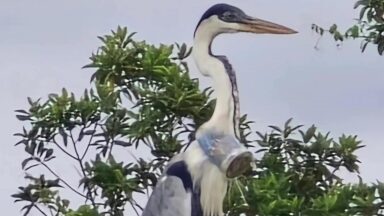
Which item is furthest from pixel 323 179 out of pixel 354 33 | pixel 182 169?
pixel 182 169

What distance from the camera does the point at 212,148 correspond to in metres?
4.79

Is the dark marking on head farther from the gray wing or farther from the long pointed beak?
the gray wing

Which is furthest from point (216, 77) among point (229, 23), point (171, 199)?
point (171, 199)

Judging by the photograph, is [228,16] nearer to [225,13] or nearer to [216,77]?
[225,13]

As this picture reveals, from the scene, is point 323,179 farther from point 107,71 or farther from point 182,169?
point 182,169

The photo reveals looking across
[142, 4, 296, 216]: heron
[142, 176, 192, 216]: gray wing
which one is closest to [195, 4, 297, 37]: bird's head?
[142, 4, 296, 216]: heron

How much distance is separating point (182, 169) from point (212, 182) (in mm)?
147

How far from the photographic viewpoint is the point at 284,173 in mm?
6945

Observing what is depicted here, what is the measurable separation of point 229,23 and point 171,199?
0.71 meters

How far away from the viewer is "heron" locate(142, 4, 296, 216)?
15.7 ft

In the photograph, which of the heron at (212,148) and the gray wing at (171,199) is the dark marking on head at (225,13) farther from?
the gray wing at (171,199)

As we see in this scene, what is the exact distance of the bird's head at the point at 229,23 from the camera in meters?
4.97

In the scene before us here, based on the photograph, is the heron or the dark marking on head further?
the dark marking on head

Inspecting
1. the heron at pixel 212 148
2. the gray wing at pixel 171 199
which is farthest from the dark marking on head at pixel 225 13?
the gray wing at pixel 171 199
